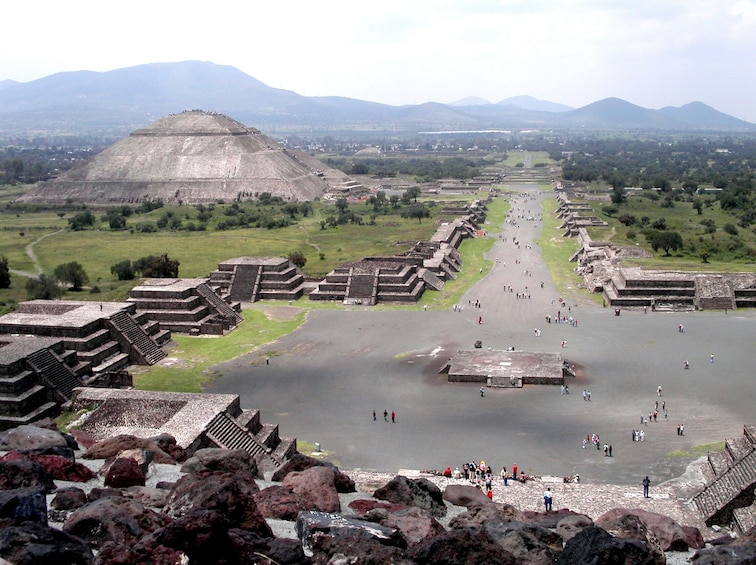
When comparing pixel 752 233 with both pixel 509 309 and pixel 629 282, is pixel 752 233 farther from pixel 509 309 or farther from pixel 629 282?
pixel 509 309

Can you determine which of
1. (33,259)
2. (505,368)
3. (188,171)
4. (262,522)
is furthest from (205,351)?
(188,171)

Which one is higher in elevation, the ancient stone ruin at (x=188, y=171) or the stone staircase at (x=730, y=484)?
the ancient stone ruin at (x=188, y=171)

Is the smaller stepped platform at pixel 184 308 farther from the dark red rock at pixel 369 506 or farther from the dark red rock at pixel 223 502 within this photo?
the dark red rock at pixel 223 502

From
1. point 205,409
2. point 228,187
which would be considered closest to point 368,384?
point 205,409

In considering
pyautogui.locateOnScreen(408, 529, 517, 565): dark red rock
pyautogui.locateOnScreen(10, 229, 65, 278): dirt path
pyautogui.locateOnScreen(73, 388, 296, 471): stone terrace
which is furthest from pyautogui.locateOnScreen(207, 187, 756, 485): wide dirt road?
pyautogui.locateOnScreen(10, 229, 65, 278): dirt path

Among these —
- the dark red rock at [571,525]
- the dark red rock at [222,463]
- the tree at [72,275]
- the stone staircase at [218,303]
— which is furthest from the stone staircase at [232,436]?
the tree at [72,275]

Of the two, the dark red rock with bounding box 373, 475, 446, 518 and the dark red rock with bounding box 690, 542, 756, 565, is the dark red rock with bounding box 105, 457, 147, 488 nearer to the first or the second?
the dark red rock with bounding box 373, 475, 446, 518
